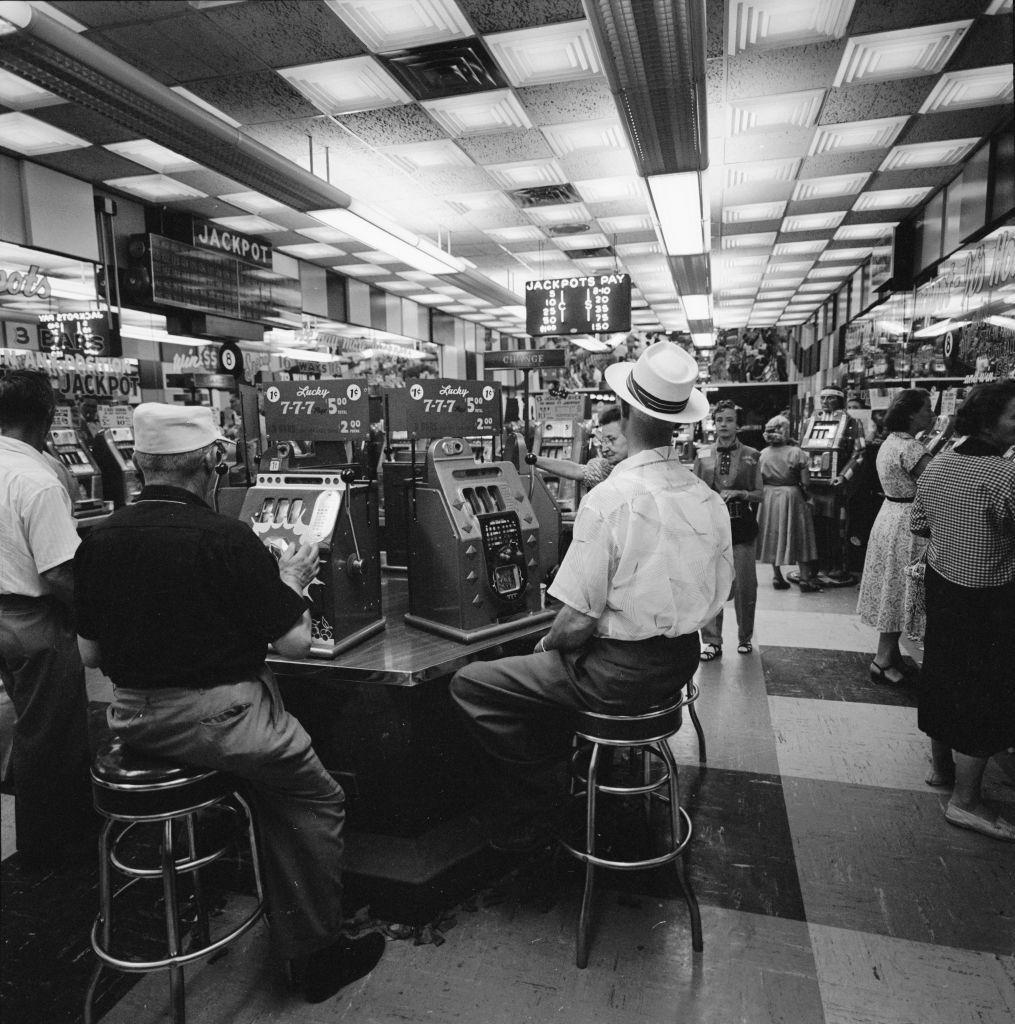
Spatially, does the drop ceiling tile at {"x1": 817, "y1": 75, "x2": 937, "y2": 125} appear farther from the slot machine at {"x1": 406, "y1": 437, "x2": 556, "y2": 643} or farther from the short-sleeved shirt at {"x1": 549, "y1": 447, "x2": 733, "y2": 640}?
the short-sleeved shirt at {"x1": 549, "y1": 447, "x2": 733, "y2": 640}

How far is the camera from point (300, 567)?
2.15m

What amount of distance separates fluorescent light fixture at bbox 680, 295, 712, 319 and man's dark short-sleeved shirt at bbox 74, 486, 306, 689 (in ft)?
31.4

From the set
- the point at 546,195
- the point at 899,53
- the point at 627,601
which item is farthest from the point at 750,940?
the point at 546,195

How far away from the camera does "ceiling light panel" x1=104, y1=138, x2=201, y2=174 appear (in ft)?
19.3

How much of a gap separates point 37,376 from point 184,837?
187cm

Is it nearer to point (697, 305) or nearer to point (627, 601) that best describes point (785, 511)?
point (627, 601)

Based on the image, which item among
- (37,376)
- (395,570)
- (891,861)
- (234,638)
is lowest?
(891,861)

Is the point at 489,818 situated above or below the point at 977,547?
below

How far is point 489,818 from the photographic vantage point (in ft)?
8.82

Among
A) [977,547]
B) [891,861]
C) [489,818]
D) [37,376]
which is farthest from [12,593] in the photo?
[977,547]

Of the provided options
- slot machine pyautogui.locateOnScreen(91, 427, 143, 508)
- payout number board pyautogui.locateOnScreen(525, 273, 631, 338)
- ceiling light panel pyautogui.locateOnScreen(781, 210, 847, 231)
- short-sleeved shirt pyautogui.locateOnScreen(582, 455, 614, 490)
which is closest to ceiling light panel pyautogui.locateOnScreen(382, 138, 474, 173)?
payout number board pyautogui.locateOnScreen(525, 273, 631, 338)

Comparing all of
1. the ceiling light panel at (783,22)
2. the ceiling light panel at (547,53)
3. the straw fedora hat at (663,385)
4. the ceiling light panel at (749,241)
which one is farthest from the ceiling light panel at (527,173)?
the straw fedora hat at (663,385)

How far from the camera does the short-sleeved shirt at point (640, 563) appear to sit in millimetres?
2152

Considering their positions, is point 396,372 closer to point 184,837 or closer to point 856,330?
point 856,330
